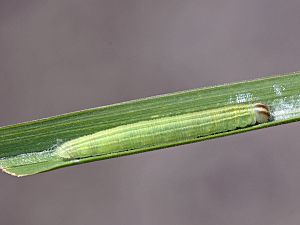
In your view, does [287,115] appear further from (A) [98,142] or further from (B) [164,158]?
(B) [164,158]

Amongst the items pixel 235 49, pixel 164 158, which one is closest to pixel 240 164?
pixel 164 158

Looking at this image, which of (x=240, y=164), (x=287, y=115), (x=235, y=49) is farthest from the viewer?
(x=235, y=49)

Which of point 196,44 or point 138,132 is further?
point 196,44

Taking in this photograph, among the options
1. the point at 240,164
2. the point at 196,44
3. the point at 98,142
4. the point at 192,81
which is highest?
the point at 196,44
